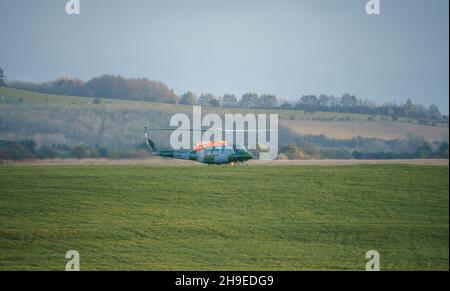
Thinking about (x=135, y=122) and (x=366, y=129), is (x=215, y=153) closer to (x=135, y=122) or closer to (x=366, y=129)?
(x=135, y=122)

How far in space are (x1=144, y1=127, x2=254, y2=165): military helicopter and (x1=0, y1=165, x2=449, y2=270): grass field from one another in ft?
7.73

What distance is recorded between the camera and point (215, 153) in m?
43.0

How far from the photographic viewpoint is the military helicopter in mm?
42644

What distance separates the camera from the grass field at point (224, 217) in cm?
3591

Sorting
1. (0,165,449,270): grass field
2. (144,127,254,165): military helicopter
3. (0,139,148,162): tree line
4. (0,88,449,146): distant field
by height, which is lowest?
(0,165,449,270): grass field

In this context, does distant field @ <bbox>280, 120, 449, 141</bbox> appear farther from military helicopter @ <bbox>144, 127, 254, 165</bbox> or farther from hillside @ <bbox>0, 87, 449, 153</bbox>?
military helicopter @ <bbox>144, 127, 254, 165</bbox>

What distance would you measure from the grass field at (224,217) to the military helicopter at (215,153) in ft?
7.73

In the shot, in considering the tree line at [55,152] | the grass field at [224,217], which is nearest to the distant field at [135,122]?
the tree line at [55,152]

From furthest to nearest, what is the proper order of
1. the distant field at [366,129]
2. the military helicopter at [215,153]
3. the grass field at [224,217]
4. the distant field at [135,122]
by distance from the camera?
1. the distant field at [366,129]
2. the distant field at [135,122]
3. the military helicopter at [215,153]
4. the grass field at [224,217]

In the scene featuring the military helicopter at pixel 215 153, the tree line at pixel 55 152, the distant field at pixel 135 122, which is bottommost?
the tree line at pixel 55 152

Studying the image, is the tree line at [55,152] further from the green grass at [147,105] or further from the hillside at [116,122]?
the green grass at [147,105]

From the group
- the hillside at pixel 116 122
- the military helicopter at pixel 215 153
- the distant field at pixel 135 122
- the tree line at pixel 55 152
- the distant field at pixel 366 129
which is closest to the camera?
the military helicopter at pixel 215 153

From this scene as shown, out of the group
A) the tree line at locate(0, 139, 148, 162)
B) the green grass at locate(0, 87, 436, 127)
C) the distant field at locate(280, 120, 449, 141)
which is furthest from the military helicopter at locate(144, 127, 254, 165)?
the green grass at locate(0, 87, 436, 127)
